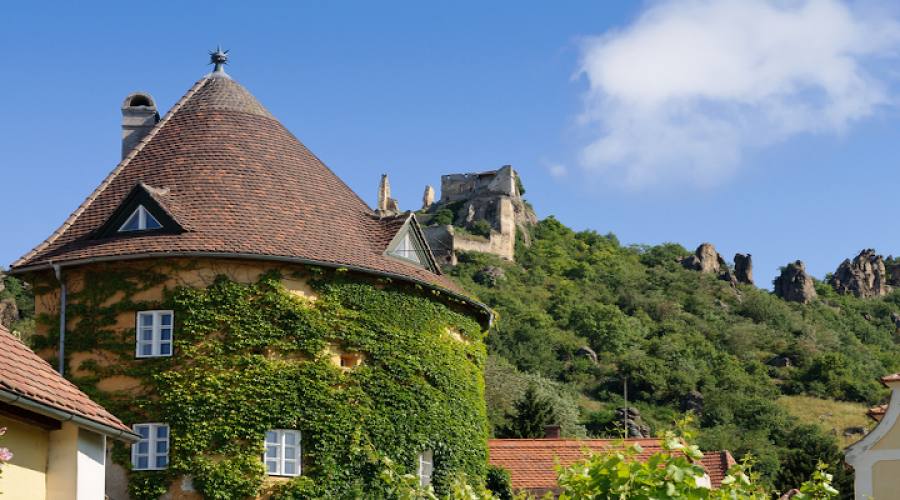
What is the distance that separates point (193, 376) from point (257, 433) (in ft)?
5.46

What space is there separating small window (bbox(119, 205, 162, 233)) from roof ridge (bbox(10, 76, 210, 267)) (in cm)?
185

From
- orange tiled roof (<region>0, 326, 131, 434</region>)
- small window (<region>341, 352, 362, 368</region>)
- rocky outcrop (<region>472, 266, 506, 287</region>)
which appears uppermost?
rocky outcrop (<region>472, 266, 506, 287</region>)

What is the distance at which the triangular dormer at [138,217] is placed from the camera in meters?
30.4

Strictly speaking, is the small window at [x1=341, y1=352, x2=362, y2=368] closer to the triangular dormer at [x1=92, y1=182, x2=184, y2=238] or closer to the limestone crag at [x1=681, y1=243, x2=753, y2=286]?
the triangular dormer at [x1=92, y1=182, x2=184, y2=238]

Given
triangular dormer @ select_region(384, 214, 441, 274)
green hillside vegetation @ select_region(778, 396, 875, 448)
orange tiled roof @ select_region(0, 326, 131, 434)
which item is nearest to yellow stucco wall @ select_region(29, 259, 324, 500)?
triangular dormer @ select_region(384, 214, 441, 274)

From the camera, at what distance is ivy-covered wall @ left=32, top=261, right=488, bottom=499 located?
28906mm

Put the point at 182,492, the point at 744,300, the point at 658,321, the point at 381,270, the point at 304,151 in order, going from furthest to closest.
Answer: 1. the point at 744,300
2. the point at 658,321
3. the point at 304,151
4. the point at 381,270
5. the point at 182,492

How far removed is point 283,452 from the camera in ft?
95.7

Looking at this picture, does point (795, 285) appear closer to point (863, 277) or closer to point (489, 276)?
point (863, 277)

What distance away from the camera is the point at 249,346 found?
2964cm

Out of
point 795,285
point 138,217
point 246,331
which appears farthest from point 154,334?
point 795,285

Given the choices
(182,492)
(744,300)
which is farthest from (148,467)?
(744,300)

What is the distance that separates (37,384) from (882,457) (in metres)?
15.0

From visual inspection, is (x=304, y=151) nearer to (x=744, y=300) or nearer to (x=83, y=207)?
(x=83, y=207)
